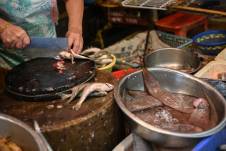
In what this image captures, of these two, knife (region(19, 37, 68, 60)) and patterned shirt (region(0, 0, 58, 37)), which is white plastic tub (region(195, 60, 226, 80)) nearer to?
knife (region(19, 37, 68, 60))

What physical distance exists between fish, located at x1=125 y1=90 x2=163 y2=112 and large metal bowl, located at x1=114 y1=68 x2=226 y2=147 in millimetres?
60

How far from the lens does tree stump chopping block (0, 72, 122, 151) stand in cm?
185

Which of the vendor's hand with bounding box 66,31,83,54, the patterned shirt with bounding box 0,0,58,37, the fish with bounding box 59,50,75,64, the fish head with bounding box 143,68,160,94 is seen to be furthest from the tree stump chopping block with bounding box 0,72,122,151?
the patterned shirt with bounding box 0,0,58,37

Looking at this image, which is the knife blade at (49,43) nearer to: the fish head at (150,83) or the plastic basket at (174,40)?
the fish head at (150,83)

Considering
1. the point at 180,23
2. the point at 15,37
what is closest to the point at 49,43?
the point at 15,37

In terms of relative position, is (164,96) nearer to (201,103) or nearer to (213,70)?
(201,103)

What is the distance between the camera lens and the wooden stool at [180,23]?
4.06 m

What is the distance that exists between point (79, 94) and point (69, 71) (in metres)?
0.24

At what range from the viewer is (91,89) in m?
2.02

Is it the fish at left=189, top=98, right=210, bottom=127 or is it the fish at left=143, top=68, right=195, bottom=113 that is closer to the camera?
the fish at left=189, top=98, right=210, bottom=127

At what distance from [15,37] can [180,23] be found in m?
2.53

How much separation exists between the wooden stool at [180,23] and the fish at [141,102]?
206 cm

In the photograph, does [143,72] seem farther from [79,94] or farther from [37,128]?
[37,128]

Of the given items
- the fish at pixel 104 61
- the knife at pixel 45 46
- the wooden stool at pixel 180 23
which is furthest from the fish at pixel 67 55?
the wooden stool at pixel 180 23
